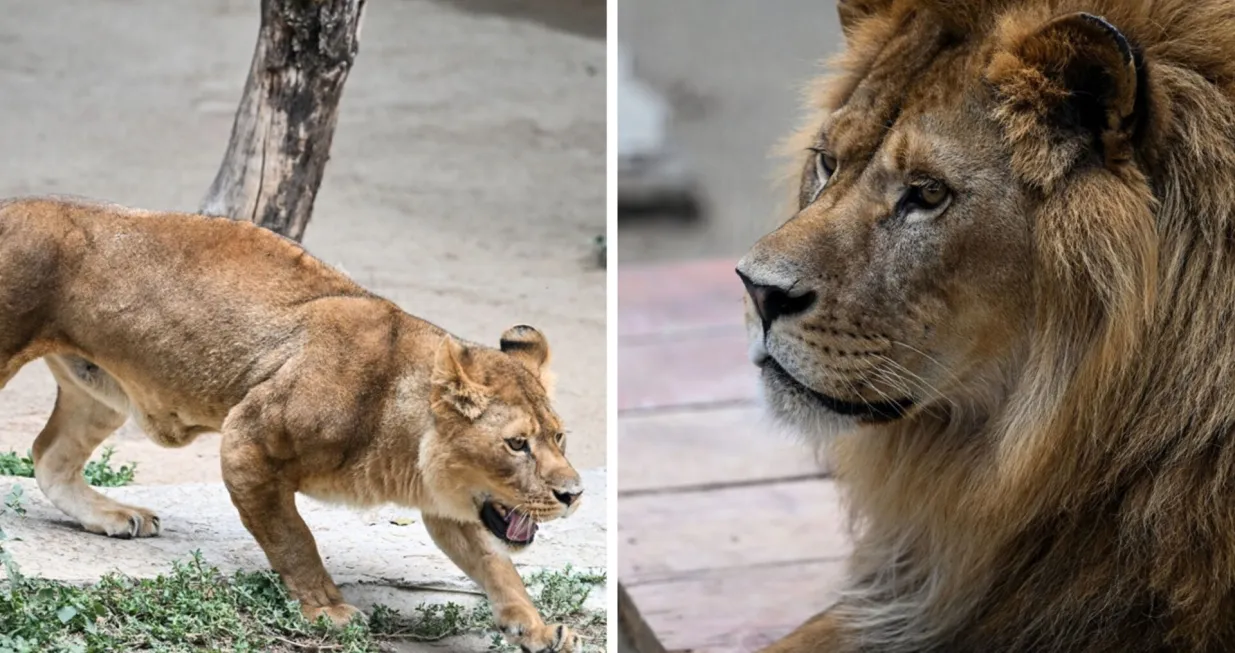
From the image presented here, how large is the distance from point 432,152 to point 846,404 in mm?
901

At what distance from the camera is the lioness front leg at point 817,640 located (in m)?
1.79

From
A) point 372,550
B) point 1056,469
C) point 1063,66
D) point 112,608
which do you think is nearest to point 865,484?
point 1056,469

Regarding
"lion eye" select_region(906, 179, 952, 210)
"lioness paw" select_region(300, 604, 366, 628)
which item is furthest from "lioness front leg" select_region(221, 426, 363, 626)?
"lion eye" select_region(906, 179, 952, 210)

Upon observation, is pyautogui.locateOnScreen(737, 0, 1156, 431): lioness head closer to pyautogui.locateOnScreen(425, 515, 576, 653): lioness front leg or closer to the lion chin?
the lion chin

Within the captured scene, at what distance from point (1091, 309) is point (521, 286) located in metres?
0.95

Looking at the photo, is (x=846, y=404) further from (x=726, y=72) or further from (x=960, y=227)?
(x=726, y=72)

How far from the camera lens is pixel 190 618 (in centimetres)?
183

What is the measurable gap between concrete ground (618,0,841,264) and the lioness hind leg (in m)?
4.00

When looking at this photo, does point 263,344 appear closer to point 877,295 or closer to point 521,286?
point 521,286

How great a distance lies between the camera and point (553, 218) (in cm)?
213

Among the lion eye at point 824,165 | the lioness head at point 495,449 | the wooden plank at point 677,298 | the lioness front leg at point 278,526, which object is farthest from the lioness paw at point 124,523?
the wooden plank at point 677,298

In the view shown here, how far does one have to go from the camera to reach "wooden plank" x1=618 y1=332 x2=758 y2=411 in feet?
9.61

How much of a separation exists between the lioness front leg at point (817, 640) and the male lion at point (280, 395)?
1.08 feet

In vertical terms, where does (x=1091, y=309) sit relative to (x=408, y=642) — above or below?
above
